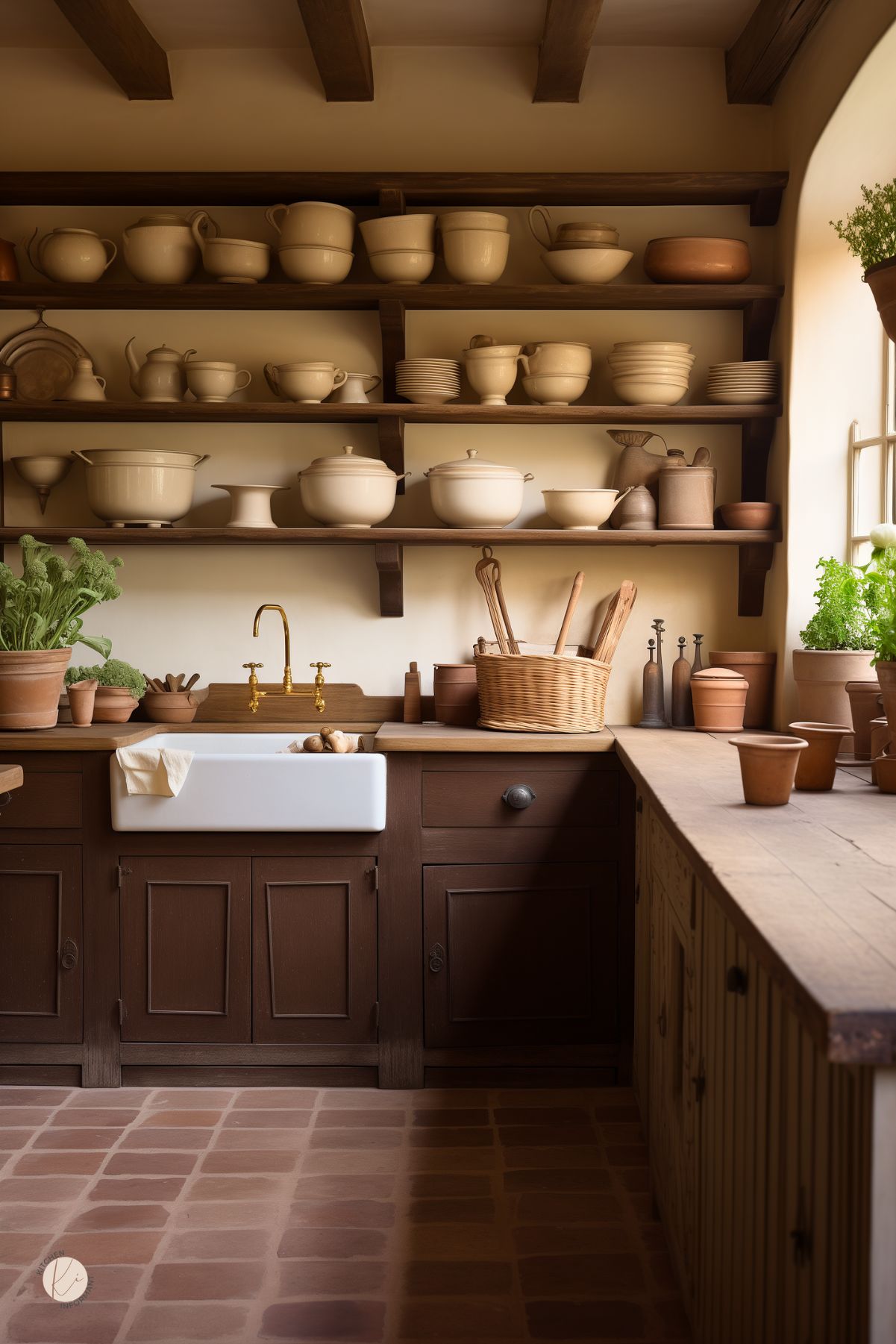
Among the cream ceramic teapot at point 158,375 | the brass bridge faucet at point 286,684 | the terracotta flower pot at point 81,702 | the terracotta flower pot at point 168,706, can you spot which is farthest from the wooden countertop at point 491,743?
the cream ceramic teapot at point 158,375

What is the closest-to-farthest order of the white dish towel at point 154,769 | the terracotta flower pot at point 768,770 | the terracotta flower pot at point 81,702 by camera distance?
1. the terracotta flower pot at point 768,770
2. the white dish towel at point 154,769
3. the terracotta flower pot at point 81,702

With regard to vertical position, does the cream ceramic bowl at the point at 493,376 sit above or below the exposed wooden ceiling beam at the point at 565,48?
below

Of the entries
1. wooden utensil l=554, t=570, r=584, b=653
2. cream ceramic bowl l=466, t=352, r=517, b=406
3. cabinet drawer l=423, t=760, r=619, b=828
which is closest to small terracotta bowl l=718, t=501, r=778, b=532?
wooden utensil l=554, t=570, r=584, b=653

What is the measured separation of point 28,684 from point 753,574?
7.16ft

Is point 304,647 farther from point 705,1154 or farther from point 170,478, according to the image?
point 705,1154

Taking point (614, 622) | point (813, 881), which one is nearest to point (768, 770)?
point (813, 881)

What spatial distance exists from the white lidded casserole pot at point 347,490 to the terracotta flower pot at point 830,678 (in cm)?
132

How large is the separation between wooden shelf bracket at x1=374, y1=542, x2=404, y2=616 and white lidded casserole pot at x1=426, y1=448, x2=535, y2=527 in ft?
0.62

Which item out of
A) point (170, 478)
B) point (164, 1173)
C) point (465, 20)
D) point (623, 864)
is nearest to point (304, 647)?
point (170, 478)

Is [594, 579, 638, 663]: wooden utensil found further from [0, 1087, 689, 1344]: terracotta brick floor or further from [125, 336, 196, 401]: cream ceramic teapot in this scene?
[125, 336, 196, 401]: cream ceramic teapot

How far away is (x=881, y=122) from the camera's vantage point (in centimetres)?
317

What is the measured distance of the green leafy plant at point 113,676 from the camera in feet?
11.6

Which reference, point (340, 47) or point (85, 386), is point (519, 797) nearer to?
point (85, 386)

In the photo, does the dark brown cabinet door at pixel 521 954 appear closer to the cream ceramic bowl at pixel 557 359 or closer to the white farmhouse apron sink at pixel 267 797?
the white farmhouse apron sink at pixel 267 797
